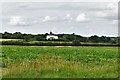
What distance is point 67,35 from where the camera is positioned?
3688 inches

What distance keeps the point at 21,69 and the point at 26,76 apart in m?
1.24

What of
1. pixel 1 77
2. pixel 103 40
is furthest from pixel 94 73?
pixel 103 40

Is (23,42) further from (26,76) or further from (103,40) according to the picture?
(26,76)

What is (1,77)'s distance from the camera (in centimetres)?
1177

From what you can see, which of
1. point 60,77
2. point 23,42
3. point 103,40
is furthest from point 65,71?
point 103,40

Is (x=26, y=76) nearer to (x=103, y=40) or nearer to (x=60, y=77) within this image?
(x=60, y=77)

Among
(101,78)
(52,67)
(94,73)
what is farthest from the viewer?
(52,67)

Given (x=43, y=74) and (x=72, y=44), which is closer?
(x=43, y=74)

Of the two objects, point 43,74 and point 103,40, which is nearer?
point 43,74

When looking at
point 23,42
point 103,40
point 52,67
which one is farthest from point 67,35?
point 52,67

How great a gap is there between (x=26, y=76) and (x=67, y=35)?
8209 centimetres

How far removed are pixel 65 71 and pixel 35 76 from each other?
5.58 ft

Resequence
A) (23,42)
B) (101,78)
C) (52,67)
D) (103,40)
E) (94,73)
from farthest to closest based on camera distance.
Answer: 1. (103,40)
2. (23,42)
3. (52,67)
4. (94,73)
5. (101,78)

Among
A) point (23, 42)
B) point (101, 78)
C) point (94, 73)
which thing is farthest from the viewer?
point (23, 42)
